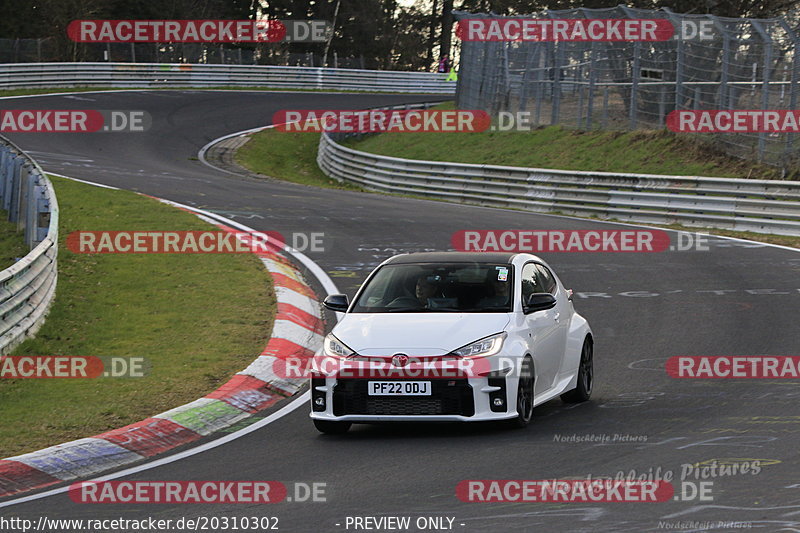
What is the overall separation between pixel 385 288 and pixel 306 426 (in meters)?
1.33

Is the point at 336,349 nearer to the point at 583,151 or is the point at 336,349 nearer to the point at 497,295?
the point at 497,295

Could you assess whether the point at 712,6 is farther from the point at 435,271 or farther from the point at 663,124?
the point at 435,271

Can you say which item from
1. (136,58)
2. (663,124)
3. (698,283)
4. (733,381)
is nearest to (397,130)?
(663,124)

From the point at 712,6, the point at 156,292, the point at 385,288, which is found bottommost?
the point at 156,292

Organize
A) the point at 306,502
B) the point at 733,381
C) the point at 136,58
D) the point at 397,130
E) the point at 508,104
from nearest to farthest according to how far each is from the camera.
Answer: the point at 306,502 → the point at 733,381 → the point at 508,104 → the point at 397,130 → the point at 136,58

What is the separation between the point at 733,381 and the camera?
1098 centimetres

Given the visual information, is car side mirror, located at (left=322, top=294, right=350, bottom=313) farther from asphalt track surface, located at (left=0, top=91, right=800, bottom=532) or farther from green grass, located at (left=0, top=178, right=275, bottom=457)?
green grass, located at (left=0, top=178, right=275, bottom=457)

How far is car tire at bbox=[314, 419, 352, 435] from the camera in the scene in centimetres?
932

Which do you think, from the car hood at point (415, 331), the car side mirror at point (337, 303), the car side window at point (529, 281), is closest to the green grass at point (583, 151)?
the car side window at point (529, 281)

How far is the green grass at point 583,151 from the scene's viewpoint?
28.7 metres

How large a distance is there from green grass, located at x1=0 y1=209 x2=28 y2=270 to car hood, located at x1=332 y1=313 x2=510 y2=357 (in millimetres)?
9495

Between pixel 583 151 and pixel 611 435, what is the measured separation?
Result: 24.7m

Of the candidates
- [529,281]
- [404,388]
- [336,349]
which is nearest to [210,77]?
[529,281]

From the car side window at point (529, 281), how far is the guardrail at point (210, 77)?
4376cm
